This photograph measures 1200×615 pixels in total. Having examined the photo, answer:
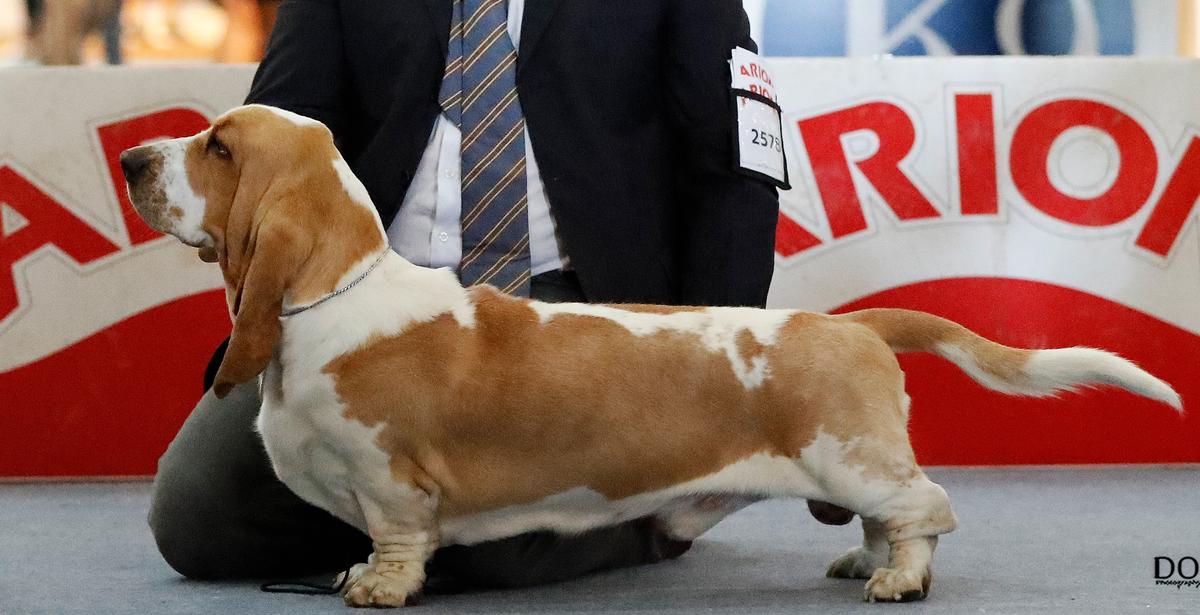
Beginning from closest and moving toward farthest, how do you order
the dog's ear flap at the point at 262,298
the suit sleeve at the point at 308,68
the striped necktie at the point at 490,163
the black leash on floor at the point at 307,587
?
the dog's ear flap at the point at 262,298 < the black leash on floor at the point at 307,587 < the striped necktie at the point at 490,163 < the suit sleeve at the point at 308,68

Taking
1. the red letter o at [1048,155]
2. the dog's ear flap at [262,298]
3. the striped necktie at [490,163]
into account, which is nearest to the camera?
the dog's ear flap at [262,298]

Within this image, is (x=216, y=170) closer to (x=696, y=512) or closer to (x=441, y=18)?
(x=441, y=18)

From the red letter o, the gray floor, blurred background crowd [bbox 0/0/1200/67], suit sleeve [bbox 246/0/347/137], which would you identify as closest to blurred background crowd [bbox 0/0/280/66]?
blurred background crowd [bbox 0/0/1200/67]

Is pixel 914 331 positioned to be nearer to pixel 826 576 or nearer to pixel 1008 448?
pixel 826 576

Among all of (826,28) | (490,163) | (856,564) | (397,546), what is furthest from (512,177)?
(826,28)

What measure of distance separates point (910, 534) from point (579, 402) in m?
0.49

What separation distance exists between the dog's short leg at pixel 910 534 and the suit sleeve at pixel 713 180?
1.88 feet

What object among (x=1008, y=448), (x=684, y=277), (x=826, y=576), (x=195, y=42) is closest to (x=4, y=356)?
(x=195, y=42)

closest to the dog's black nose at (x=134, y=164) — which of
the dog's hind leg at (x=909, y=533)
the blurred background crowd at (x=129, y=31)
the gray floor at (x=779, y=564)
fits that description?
the gray floor at (x=779, y=564)

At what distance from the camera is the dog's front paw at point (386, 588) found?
188 centimetres

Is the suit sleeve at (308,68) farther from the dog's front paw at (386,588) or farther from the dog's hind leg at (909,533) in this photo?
the dog's hind leg at (909,533)

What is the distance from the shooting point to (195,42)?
4148 mm

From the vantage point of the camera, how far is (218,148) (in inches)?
73.2

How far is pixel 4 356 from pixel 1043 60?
2.72 metres
